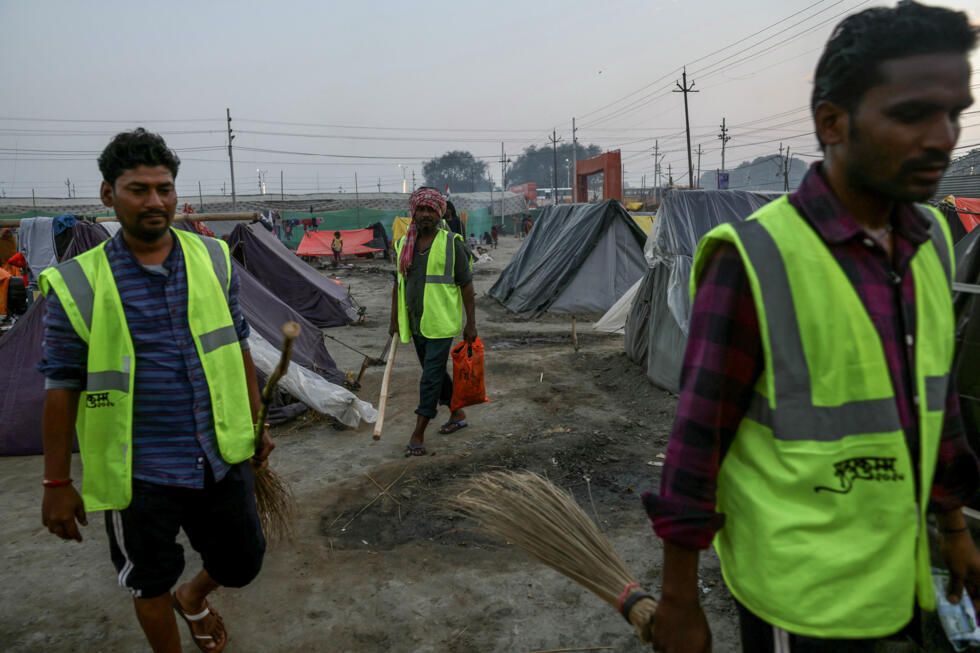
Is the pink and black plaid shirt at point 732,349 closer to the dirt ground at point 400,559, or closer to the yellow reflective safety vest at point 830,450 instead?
the yellow reflective safety vest at point 830,450

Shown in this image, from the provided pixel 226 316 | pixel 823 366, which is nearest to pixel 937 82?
pixel 823 366

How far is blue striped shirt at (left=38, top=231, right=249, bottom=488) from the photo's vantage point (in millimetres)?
1934

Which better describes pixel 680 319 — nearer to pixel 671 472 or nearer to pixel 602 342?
pixel 602 342

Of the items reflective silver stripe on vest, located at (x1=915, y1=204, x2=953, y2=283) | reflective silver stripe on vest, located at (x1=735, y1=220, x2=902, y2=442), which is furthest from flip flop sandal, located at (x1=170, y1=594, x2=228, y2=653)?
reflective silver stripe on vest, located at (x1=915, y1=204, x2=953, y2=283)

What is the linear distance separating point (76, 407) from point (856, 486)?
2.09 metres

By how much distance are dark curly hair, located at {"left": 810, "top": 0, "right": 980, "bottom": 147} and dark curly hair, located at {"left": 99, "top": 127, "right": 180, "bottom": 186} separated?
1.89m

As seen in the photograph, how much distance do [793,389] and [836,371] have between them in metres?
0.07

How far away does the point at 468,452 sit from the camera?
4.61m

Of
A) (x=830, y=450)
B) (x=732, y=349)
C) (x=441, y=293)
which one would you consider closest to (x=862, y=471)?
(x=830, y=450)

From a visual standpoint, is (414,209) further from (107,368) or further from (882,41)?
(882,41)

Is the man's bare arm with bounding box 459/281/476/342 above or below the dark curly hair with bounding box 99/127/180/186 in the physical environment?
below

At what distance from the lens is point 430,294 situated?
4.57 meters

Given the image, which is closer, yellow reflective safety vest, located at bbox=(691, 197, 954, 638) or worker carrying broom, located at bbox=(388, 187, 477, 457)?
yellow reflective safety vest, located at bbox=(691, 197, 954, 638)

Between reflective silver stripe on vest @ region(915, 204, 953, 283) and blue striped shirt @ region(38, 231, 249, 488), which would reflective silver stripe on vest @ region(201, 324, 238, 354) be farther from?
reflective silver stripe on vest @ region(915, 204, 953, 283)
